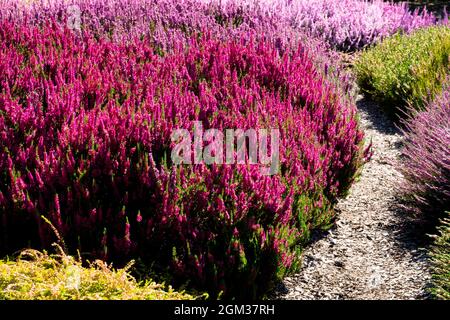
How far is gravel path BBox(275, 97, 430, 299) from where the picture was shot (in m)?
3.72

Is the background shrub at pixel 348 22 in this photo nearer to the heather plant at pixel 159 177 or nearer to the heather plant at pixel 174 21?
the heather plant at pixel 174 21

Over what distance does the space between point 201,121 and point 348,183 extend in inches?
52.7

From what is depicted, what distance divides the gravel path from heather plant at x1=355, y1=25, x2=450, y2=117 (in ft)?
4.47

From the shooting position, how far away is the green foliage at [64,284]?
9.14ft

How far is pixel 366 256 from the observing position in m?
4.11

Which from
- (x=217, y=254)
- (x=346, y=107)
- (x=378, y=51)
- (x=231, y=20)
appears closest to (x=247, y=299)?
(x=217, y=254)

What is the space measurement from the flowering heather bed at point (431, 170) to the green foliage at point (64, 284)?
2024mm

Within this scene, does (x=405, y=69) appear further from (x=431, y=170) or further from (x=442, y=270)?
(x=442, y=270)

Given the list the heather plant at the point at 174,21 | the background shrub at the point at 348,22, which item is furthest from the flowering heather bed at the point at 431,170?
the background shrub at the point at 348,22

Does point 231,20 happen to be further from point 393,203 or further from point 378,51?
point 393,203

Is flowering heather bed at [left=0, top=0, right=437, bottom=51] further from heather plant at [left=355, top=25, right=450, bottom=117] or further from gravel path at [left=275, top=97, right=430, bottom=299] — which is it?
gravel path at [left=275, top=97, right=430, bottom=299]

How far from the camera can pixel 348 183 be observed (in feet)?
15.3

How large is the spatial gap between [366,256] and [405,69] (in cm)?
312

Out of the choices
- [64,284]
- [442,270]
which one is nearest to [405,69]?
[442,270]
